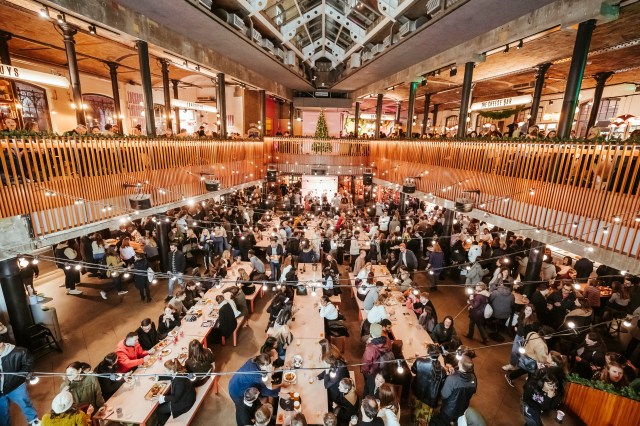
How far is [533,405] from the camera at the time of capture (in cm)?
448

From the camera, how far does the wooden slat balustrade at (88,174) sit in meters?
5.47

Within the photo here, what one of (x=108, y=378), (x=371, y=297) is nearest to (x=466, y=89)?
(x=371, y=297)

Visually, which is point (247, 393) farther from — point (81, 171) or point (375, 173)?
point (375, 173)

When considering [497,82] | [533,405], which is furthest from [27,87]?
[497,82]

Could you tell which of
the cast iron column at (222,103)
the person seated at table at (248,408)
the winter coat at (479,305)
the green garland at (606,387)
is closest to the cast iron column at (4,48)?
the cast iron column at (222,103)

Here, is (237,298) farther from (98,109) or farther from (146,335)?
(98,109)

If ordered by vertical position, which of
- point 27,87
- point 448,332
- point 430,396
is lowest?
point 430,396

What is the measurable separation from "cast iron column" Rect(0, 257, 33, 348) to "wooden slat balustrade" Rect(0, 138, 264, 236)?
1.07m

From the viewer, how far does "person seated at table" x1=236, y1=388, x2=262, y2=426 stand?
410cm

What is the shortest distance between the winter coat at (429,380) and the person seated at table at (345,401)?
1.07 metres

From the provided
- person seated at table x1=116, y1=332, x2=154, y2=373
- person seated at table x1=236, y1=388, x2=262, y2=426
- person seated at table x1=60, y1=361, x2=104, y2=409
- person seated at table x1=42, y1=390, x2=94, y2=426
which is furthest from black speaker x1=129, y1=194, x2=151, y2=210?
person seated at table x1=236, y1=388, x2=262, y2=426

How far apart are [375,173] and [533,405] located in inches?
538

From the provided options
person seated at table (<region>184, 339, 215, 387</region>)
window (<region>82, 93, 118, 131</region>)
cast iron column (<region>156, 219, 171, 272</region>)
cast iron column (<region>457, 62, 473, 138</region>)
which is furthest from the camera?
window (<region>82, 93, 118, 131</region>)

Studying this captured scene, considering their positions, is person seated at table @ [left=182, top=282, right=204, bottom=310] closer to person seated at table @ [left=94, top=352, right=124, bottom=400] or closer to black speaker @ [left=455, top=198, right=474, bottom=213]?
person seated at table @ [left=94, top=352, right=124, bottom=400]
